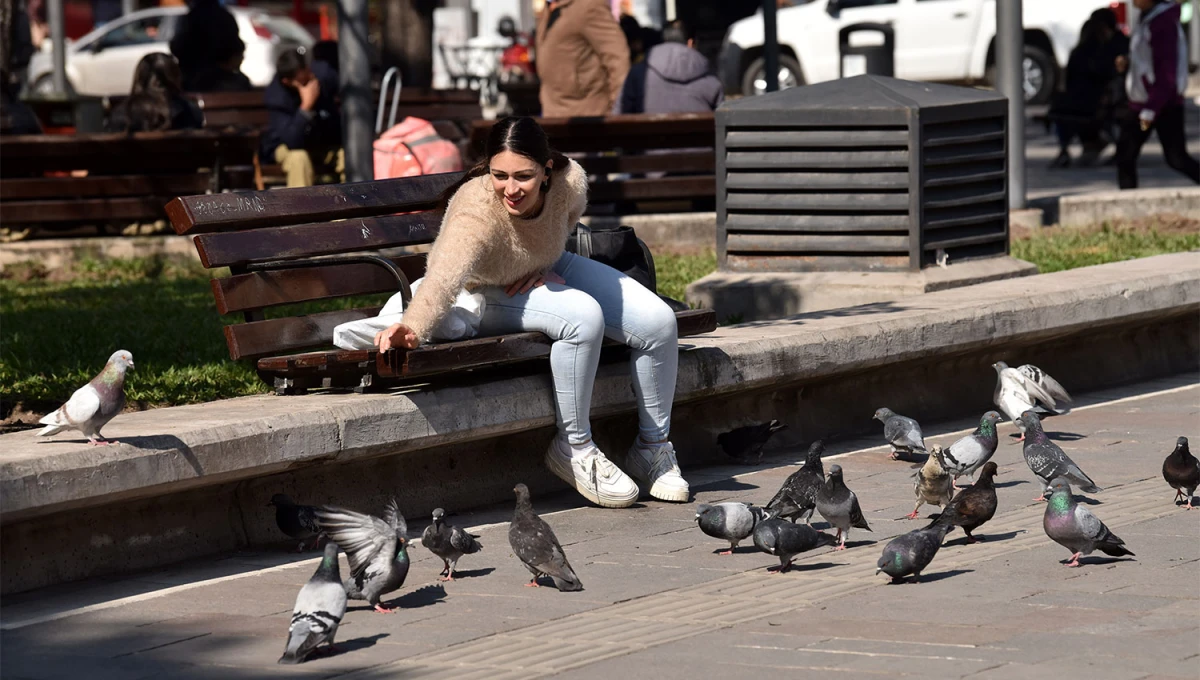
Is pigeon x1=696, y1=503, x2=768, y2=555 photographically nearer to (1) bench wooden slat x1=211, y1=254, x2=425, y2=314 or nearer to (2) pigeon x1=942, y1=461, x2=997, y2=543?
(2) pigeon x1=942, y1=461, x2=997, y2=543

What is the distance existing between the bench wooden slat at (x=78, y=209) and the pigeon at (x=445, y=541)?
8.11m

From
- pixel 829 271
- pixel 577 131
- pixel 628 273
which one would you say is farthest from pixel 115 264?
pixel 628 273

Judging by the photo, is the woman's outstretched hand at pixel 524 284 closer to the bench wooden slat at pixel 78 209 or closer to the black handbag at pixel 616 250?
the black handbag at pixel 616 250

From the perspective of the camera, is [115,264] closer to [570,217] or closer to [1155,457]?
[570,217]

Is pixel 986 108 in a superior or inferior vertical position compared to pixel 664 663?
superior

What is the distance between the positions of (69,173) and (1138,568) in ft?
34.5

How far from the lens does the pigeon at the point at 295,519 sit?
588 cm

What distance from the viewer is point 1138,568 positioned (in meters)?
5.59

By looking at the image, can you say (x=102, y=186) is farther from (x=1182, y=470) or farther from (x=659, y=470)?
(x=1182, y=470)

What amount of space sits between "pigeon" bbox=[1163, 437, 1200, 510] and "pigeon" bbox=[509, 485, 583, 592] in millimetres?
2236

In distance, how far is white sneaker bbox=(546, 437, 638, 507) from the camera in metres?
6.57

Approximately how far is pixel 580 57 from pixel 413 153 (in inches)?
107

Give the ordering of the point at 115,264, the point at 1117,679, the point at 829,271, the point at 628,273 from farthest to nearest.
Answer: the point at 115,264, the point at 829,271, the point at 628,273, the point at 1117,679

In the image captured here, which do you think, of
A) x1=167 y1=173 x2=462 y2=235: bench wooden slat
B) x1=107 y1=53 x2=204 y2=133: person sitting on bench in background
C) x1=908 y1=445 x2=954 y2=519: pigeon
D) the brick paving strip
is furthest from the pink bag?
the brick paving strip
